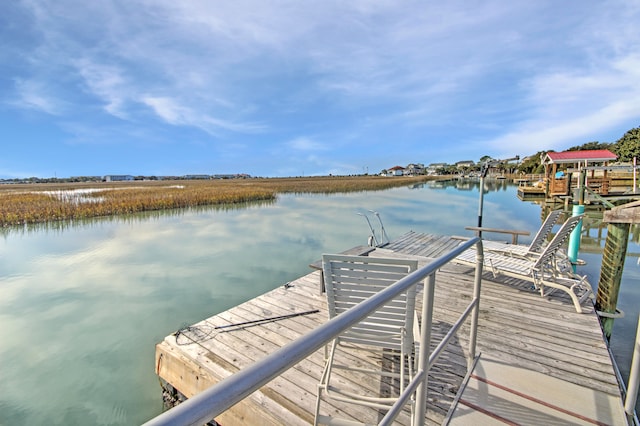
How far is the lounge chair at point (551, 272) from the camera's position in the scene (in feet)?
11.6

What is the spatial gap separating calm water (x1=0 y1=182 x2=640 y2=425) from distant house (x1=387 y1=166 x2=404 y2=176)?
103 metres

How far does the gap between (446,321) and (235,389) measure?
329cm

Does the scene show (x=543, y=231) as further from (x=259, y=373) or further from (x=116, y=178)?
(x=116, y=178)

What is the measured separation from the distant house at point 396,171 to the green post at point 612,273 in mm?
111866

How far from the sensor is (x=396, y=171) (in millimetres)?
113562

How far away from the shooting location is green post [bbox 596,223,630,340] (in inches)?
143

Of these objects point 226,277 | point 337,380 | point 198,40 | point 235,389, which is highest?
point 198,40

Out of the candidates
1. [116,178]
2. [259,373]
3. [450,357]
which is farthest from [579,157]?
[116,178]

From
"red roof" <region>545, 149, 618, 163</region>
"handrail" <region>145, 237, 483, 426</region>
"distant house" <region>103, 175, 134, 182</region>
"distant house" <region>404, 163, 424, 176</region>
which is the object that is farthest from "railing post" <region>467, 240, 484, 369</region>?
"distant house" <region>103, 175, 134, 182</region>

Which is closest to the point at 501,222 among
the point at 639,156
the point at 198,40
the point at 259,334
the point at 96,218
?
the point at 259,334

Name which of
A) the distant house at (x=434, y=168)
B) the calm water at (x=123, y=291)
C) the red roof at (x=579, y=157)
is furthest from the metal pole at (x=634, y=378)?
the distant house at (x=434, y=168)

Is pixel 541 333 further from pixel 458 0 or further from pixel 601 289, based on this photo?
pixel 458 0

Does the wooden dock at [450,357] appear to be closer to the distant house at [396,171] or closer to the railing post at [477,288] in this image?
the railing post at [477,288]

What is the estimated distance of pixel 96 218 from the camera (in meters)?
14.4
